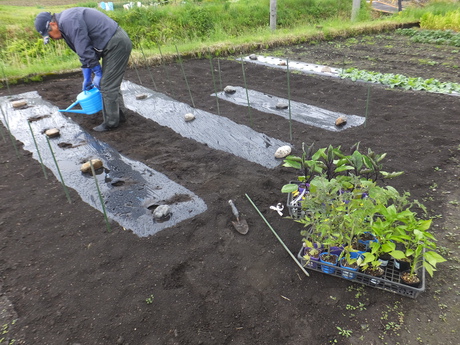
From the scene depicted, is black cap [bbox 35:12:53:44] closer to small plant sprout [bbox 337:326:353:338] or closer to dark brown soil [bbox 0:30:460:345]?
dark brown soil [bbox 0:30:460:345]

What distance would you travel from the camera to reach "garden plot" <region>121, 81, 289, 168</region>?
347 centimetres

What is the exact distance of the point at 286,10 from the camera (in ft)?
38.2

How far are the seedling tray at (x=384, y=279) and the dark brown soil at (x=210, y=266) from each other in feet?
0.14

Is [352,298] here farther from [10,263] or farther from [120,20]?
[120,20]

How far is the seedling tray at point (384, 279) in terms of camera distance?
1782 mm

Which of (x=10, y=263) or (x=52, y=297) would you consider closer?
(x=52, y=297)

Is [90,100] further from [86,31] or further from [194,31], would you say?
[194,31]

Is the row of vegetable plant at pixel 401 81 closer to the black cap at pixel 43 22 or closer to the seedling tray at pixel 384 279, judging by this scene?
the seedling tray at pixel 384 279

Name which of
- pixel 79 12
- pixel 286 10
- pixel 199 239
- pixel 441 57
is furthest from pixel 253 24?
pixel 199 239

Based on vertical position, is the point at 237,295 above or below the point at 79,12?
below

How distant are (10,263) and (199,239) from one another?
50.5 inches

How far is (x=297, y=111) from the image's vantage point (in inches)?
171

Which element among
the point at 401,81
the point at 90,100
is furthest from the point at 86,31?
the point at 401,81

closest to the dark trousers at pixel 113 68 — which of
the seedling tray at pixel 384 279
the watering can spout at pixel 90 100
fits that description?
the watering can spout at pixel 90 100
